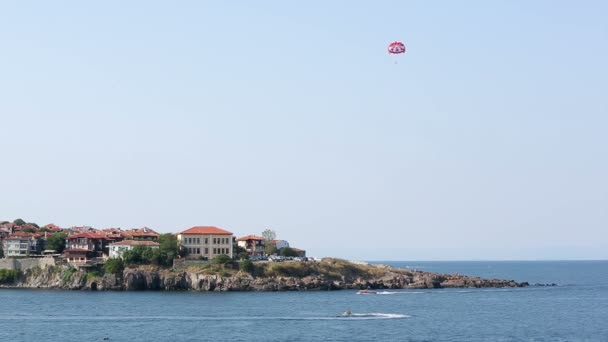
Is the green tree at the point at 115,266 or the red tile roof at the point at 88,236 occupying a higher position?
the red tile roof at the point at 88,236

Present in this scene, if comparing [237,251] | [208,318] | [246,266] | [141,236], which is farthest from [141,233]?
[208,318]

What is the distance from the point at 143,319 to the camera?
90.9 m

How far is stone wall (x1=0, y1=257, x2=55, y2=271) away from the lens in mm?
142250

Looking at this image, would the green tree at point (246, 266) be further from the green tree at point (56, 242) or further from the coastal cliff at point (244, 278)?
the green tree at point (56, 242)

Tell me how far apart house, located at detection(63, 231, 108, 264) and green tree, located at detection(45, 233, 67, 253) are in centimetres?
171

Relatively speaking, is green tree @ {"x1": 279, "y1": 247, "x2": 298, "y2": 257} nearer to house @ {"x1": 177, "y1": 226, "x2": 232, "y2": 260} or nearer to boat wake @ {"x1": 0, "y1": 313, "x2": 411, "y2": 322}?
house @ {"x1": 177, "y1": 226, "x2": 232, "y2": 260}

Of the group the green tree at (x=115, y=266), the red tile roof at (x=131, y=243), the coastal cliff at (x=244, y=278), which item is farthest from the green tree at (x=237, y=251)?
the green tree at (x=115, y=266)

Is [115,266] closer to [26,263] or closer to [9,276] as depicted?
[26,263]

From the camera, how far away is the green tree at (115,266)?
135250 millimetres

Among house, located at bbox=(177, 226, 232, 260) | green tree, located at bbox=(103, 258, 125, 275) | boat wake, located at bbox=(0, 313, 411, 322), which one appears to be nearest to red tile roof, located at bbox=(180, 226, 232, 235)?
house, located at bbox=(177, 226, 232, 260)

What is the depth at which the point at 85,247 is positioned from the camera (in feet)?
500

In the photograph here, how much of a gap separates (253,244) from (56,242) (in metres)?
33.8

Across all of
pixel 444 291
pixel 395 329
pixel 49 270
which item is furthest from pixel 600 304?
pixel 49 270

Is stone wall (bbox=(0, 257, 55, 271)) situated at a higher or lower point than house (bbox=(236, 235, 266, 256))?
lower
